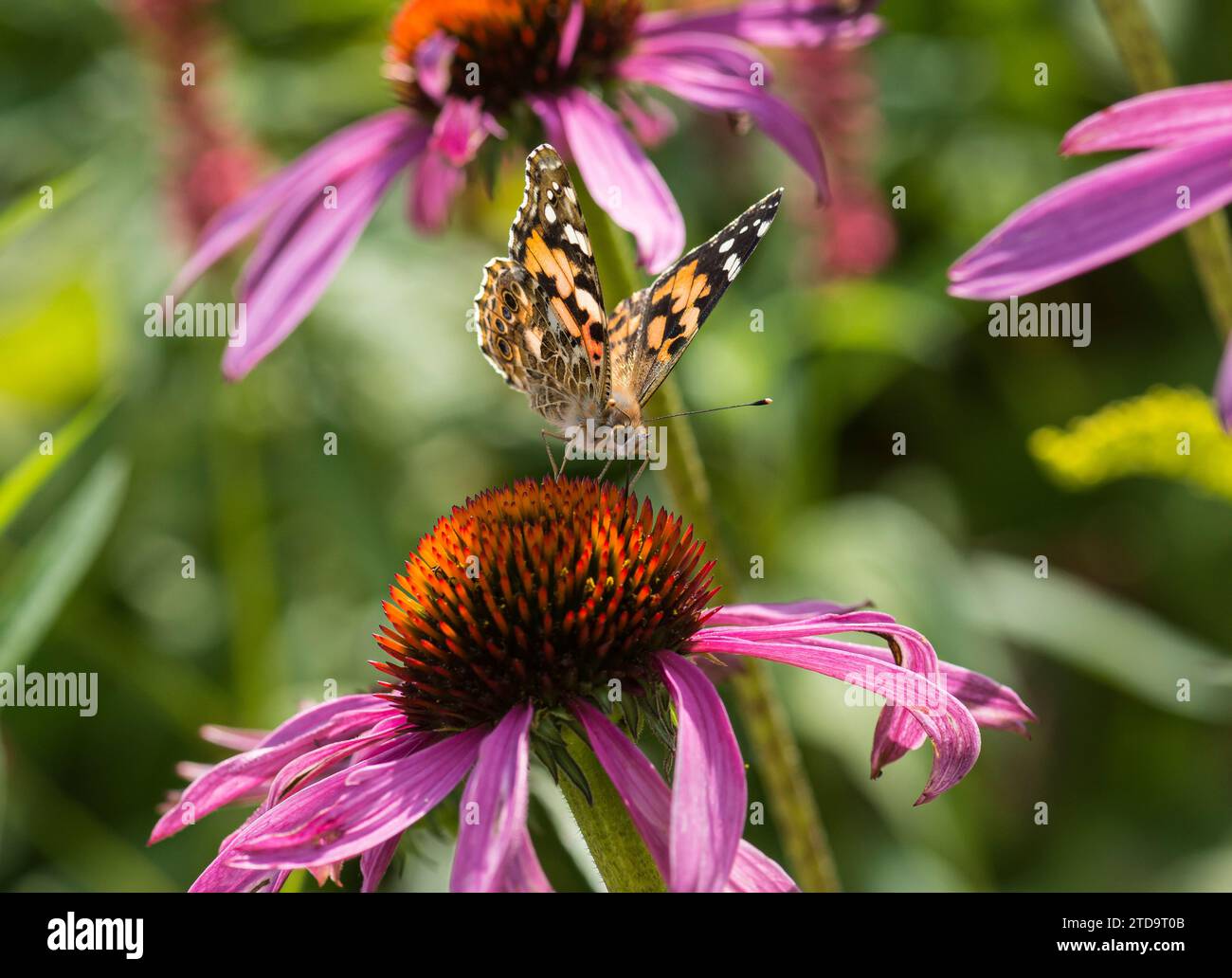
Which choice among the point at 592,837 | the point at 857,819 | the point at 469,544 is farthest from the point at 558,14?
the point at 857,819

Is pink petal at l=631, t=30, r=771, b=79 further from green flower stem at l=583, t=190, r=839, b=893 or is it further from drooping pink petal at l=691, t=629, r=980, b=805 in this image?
drooping pink petal at l=691, t=629, r=980, b=805

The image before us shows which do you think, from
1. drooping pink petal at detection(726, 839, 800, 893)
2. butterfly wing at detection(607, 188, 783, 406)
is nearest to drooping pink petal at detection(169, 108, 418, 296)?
butterfly wing at detection(607, 188, 783, 406)

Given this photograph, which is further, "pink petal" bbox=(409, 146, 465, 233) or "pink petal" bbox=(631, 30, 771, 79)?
"pink petal" bbox=(409, 146, 465, 233)

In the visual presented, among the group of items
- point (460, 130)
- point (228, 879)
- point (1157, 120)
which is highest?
point (460, 130)

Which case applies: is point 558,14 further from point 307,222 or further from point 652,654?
point 652,654

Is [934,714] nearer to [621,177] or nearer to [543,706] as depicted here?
[543,706]

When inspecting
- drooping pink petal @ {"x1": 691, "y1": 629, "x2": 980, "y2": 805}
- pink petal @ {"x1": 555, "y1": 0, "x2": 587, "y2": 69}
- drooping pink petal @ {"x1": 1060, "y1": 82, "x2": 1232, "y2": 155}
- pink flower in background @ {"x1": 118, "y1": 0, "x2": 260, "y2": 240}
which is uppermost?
pink flower in background @ {"x1": 118, "y1": 0, "x2": 260, "y2": 240}

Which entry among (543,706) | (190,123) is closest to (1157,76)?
(543,706)
